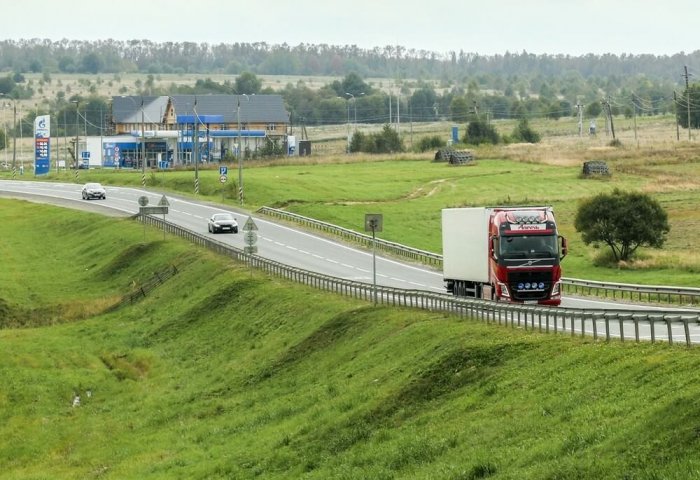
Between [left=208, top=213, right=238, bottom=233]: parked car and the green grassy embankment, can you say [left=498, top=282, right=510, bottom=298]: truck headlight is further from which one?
[left=208, top=213, right=238, bottom=233]: parked car

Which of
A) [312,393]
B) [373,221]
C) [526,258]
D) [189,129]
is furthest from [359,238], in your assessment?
[189,129]

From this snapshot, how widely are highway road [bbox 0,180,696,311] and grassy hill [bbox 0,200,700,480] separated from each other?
5.81 meters

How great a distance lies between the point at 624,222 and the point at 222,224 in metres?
25.6

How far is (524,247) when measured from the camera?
41.3 metres

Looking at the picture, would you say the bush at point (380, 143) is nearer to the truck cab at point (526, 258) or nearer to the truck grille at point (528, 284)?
the truck cab at point (526, 258)

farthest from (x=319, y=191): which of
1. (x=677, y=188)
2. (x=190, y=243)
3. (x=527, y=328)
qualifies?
(x=527, y=328)

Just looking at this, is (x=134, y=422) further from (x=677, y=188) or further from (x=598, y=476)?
(x=677, y=188)

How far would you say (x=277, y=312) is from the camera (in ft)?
161

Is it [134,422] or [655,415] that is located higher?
[655,415]

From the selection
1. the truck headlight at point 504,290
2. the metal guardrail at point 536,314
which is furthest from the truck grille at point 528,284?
the metal guardrail at point 536,314

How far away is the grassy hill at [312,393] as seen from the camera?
2298 centimetres

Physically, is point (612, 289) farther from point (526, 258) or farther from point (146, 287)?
point (146, 287)

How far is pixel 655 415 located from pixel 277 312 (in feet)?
93.2

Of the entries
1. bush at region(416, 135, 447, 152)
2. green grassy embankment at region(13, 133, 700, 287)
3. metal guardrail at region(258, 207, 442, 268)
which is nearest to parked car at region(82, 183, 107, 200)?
green grassy embankment at region(13, 133, 700, 287)
